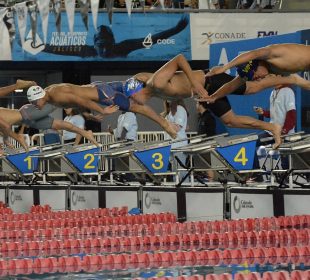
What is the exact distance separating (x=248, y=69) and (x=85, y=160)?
19.8 ft

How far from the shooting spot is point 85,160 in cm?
1639

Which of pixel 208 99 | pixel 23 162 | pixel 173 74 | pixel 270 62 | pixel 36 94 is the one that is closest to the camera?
pixel 270 62

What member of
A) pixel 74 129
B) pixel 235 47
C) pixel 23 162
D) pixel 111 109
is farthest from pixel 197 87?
pixel 23 162


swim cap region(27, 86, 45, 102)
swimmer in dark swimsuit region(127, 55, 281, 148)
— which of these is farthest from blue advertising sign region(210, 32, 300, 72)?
swimmer in dark swimsuit region(127, 55, 281, 148)

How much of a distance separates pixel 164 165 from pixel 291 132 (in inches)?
77.4

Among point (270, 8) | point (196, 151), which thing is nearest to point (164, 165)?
point (196, 151)

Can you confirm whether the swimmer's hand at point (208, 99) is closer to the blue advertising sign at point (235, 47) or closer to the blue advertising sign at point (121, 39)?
the blue advertising sign at point (235, 47)

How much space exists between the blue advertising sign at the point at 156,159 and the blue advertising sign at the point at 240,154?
1638 mm

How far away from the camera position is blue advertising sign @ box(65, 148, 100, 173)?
1636 cm

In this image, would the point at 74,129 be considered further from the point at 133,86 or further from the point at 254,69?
the point at 254,69

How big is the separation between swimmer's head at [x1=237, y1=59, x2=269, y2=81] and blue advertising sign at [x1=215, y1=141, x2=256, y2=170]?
205 cm

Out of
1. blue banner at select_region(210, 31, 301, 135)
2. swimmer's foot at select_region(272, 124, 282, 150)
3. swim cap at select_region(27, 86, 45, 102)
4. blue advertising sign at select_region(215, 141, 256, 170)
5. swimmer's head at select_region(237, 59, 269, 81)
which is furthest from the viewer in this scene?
blue banner at select_region(210, 31, 301, 135)

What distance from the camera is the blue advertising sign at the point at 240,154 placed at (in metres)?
12.8

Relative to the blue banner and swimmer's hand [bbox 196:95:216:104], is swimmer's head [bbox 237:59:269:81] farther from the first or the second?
the blue banner
